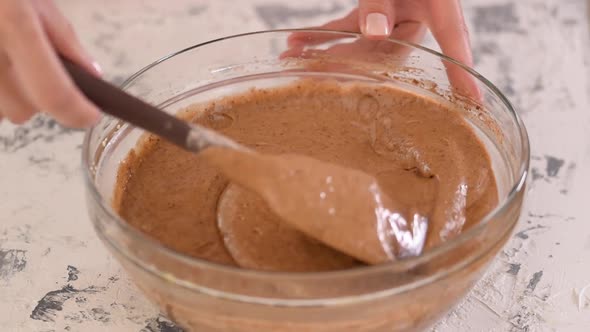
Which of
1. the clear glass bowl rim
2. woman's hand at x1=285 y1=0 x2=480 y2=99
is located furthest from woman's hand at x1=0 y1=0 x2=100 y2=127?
woman's hand at x1=285 y1=0 x2=480 y2=99

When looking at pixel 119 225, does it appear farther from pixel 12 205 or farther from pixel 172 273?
pixel 12 205

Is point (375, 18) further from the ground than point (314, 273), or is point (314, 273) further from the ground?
point (375, 18)

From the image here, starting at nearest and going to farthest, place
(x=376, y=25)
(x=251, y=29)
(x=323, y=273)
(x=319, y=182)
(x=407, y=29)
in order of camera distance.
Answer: (x=323, y=273), (x=319, y=182), (x=376, y=25), (x=407, y=29), (x=251, y=29)

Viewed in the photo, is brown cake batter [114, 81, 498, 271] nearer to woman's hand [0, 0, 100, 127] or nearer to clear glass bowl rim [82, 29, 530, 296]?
clear glass bowl rim [82, 29, 530, 296]

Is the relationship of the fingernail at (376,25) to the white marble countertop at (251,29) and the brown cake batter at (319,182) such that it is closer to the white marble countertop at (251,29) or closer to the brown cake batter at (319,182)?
the brown cake batter at (319,182)

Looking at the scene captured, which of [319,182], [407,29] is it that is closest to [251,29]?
[407,29]

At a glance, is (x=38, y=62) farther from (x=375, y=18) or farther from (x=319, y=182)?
(x=375, y=18)

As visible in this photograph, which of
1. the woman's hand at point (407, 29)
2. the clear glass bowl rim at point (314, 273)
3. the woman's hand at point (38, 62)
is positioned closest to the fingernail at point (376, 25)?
the woman's hand at point (407, 29)
